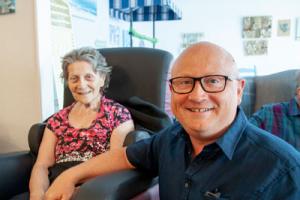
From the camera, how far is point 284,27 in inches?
209

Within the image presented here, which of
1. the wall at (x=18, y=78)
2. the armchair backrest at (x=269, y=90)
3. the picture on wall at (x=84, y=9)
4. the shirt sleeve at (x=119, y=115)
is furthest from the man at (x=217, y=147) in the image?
the picture on wall at (x=84, y=9)

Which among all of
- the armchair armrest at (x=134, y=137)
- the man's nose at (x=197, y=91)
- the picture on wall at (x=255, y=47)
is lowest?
the armchair armrest at (x=134, y=137)

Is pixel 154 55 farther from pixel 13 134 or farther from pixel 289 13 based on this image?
pixel 289 13

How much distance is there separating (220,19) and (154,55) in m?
4.13

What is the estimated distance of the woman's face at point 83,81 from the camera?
1564 mm

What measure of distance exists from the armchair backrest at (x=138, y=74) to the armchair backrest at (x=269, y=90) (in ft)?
1.87

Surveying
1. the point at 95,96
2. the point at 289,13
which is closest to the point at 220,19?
the point at 289,13

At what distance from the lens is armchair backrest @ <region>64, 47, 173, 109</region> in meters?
1.71

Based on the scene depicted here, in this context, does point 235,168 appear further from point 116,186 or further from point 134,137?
point 134,137

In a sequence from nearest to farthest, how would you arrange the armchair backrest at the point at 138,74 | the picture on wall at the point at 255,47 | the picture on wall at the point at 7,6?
the armchair backrest at the point at 138,74 → the picture on wall at the point at 7,6 → the picture on wall at the point at 255,47

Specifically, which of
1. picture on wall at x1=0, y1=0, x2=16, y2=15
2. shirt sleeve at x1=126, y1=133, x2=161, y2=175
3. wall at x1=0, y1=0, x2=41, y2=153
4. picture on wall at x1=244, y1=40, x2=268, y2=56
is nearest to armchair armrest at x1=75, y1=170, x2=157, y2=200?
shirt sleeve at x1=126, y1=133, x2=161, y2=175

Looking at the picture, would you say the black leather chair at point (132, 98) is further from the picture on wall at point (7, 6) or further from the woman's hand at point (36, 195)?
the picture on wall at point (7, 6)

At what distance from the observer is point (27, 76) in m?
2.11

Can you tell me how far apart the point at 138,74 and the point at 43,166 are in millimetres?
652
